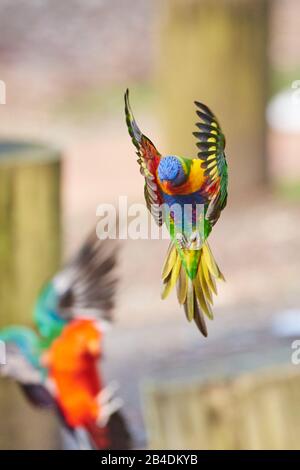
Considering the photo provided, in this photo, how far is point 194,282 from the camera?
0.39 m

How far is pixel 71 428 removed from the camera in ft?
2.14

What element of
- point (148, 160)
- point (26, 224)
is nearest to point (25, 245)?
point (26, 224)

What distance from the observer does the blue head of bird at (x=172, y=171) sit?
38 cm

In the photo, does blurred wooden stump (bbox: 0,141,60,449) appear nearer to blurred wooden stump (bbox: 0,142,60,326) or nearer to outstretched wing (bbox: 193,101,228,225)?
blurred wooden stump (bbox: 0,142,60,326)

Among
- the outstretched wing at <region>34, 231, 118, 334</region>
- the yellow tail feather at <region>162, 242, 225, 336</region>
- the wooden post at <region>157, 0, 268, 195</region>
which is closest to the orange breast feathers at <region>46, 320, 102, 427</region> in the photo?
the outstretched wing at <region>34, 231, 118, 334</region>

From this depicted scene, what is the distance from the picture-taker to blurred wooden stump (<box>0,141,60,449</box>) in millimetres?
690

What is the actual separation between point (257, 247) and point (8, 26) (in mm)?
2157

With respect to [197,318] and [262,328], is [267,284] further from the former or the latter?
[197,318]

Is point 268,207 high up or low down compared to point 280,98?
down

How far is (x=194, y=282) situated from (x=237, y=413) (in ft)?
1.36

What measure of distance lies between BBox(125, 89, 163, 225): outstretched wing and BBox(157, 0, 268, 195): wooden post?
3.80ft

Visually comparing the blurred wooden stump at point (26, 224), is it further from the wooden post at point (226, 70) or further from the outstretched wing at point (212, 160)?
the wooden post at point (226, 70)
